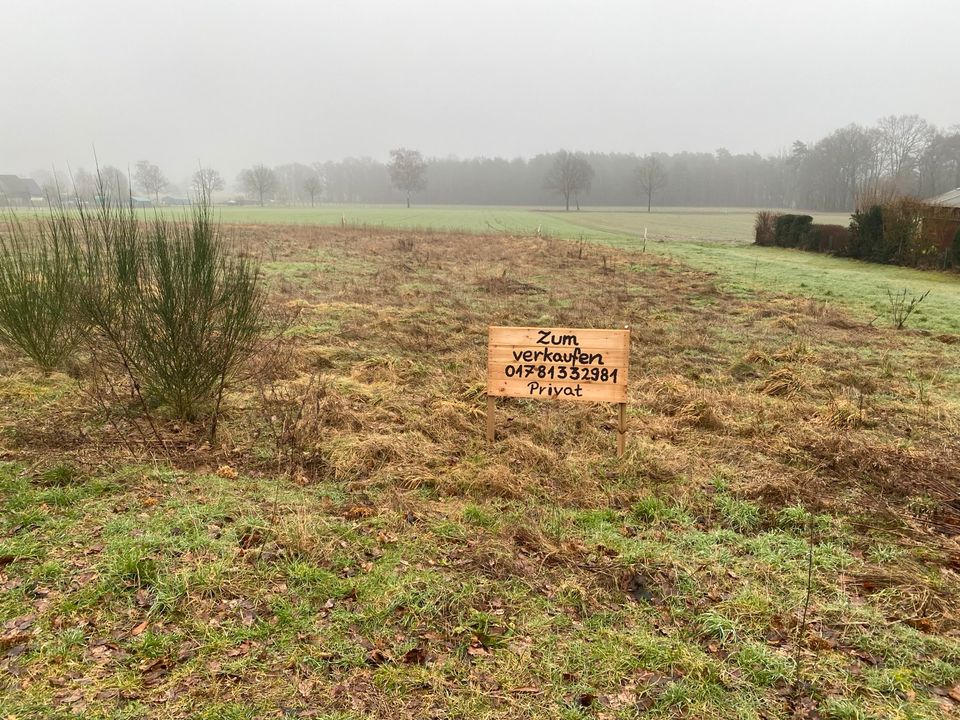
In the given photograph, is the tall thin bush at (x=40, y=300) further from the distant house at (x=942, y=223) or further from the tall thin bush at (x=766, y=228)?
the tall thin bush at (x=766, y=228)

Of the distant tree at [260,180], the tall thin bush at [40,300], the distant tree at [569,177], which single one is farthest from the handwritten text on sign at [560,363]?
the distant tree at [260,180]

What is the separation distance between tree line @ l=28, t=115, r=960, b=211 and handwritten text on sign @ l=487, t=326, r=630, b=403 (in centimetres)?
2981

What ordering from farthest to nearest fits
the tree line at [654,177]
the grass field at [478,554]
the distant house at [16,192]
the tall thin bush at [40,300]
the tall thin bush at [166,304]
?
the tree line at [654,177]
the distant house at [16,192]
the tall thin bush at [40,300]
the tall thin bush at [166,304]
the grass field at [478,554]

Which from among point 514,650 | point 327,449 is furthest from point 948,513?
point 327,449

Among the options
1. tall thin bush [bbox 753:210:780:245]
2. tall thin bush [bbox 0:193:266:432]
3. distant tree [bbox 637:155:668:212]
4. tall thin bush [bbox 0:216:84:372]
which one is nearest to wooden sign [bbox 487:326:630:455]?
tall thin bush [bbox 0:193:266:432]

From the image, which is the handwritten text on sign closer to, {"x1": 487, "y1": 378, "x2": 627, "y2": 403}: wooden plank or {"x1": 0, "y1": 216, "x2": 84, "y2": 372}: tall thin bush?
{"x1": 487, "y1": 378, "x2": 627, "y2": 403}: wooden plank

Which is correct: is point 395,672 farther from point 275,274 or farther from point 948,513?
point 275,274

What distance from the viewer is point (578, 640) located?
2701 mm

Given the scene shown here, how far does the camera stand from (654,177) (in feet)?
371

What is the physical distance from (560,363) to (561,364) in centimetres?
1

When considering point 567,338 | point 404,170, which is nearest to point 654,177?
point 404,170

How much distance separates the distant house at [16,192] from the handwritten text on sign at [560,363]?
21.4 ft

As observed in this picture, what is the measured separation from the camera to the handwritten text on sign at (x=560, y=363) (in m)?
4.72

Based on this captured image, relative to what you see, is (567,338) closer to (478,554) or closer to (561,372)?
(561,372)
